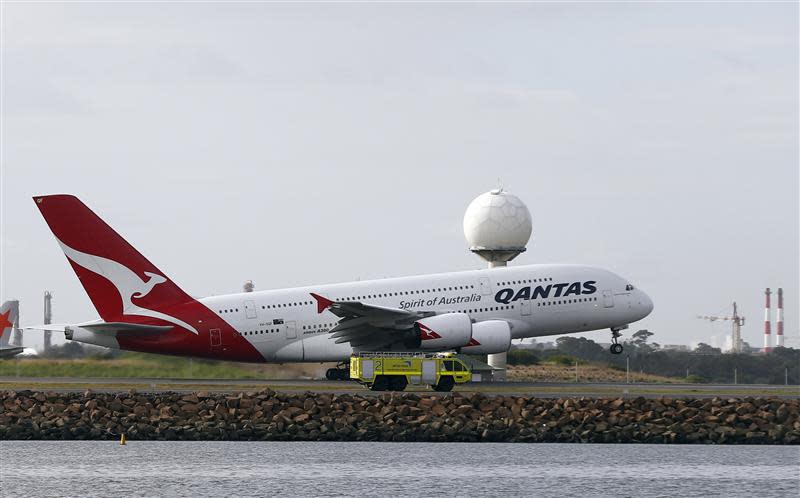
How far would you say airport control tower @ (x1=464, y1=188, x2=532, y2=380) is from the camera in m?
77.2

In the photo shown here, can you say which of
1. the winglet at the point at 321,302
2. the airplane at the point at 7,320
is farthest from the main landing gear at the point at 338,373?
the airplane at the point at 7,320

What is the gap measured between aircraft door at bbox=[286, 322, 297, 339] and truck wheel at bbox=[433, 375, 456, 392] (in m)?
9.91

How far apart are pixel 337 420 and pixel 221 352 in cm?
1657

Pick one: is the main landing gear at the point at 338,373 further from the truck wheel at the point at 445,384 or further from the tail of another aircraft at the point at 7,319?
the tail of another aircraft at the point at 7,319

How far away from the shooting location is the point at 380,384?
5394cm

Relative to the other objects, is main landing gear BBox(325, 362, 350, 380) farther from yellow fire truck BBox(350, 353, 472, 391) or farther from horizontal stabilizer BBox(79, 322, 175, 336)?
yellow fire truck BBox(350, 353, 472, 391)

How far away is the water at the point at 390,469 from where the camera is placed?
120 ft

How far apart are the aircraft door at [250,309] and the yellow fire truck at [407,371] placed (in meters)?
8.41

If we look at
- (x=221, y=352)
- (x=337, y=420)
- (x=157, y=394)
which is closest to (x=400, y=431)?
(x=337, y=420)

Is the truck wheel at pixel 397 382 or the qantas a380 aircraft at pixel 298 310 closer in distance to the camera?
the truck wheel at pixel 397 382

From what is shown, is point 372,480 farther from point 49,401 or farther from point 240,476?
point 49,401

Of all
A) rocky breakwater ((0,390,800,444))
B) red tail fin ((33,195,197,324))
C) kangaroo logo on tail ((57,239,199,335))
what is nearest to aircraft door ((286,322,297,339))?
kangaroo logo on tail ((57,239,199,335))

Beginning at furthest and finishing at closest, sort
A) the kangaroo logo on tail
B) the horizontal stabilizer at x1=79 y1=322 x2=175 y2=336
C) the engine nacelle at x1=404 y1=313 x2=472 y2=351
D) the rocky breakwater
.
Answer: the kangaroo logo on tail, the engine nacelle at x1=404 y1=313 x2=472 y2=351, the horizontal stabilizer at x1=79 y1=322 x2=175 y2=336, the rocky breakwater

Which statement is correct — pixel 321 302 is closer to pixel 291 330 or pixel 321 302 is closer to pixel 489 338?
pixel 291 330
